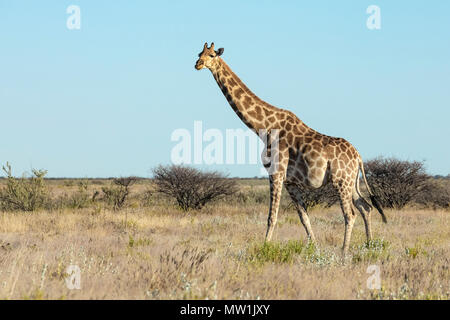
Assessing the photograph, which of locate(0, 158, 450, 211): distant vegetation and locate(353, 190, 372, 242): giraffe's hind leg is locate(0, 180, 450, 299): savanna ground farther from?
locate(0, 158, 450, 211): distant vegetation

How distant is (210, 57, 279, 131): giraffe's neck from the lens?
31.4ft

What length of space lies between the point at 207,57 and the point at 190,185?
492 inches

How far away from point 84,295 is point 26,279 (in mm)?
1232

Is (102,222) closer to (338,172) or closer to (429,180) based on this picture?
(338,172)

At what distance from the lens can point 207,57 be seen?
9.29 meters

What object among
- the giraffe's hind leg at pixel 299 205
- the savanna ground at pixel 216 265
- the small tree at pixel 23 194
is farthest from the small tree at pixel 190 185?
the giraffe's hind leg at pixel 299 205

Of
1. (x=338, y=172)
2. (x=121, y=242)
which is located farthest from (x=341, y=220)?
(x=121, y=242)

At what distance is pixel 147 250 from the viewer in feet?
28.4

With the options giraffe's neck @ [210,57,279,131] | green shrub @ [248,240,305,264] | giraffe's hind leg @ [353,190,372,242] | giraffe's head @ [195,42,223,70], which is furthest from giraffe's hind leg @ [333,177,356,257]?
giraffe's head @ [195,42,223,70]

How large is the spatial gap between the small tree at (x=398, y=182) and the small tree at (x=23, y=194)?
1491 centimetres

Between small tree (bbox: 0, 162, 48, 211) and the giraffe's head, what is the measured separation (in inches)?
499

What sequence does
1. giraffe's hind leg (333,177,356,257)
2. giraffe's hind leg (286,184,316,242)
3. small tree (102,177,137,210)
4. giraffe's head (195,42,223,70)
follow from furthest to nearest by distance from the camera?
small tree (102,177,137,210) → giraffe's hind leg (286,184,316,242) → giraffe's hind leg (333,177,356,257) → giraffe's head (195,42,223,70)

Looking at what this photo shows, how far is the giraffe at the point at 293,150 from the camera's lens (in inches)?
367

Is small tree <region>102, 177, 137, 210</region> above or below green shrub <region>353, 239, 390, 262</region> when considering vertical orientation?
below
